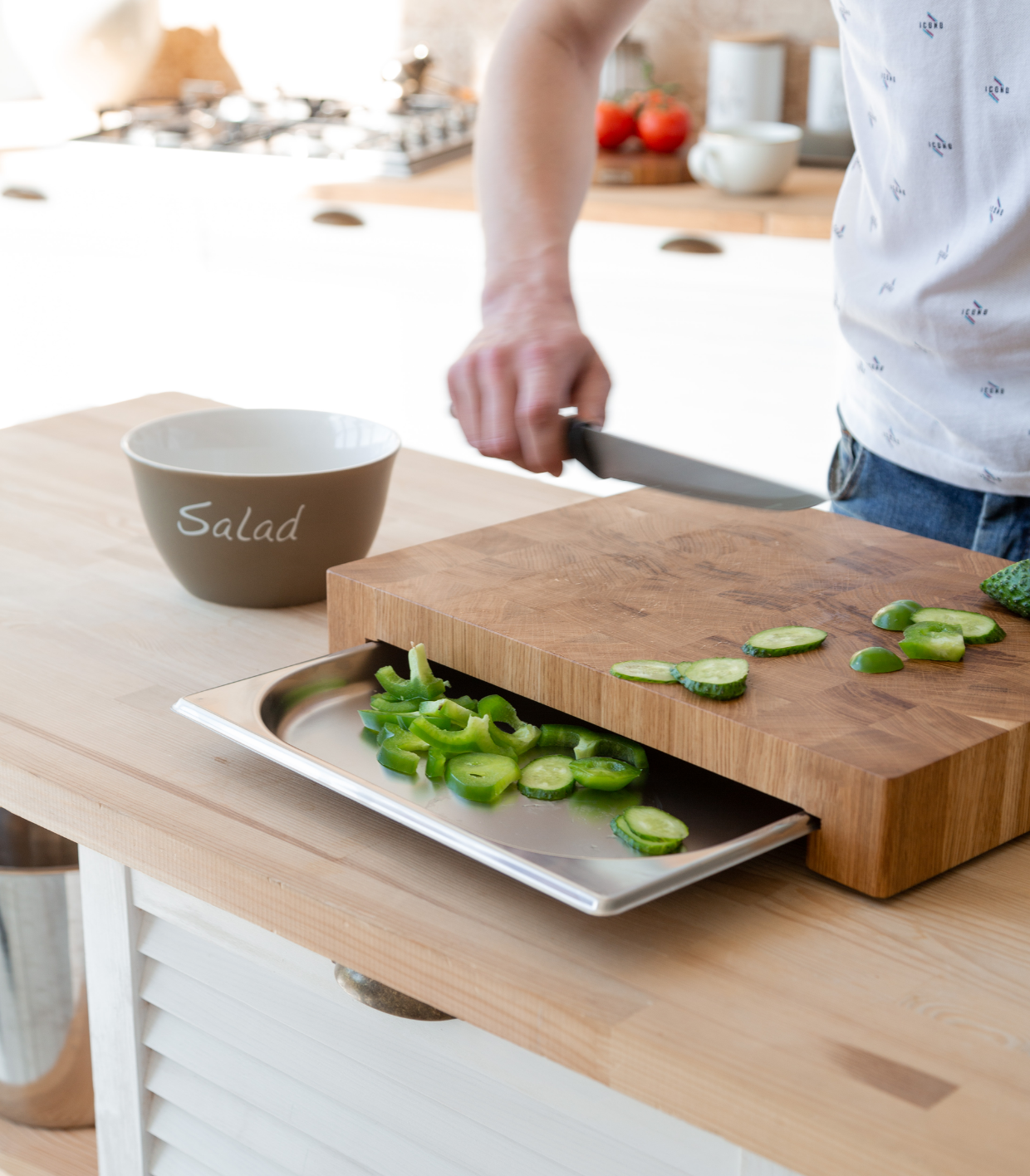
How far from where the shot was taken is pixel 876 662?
2.13ft

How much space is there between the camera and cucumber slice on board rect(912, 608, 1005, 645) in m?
0.69

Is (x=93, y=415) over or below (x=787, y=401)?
over

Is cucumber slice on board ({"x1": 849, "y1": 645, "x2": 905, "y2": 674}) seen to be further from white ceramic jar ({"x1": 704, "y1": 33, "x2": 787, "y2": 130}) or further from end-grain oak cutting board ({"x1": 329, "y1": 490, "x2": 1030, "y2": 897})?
white ceramic jar ({"x1": 704, "y1": 33, "x2": 787, "y2": 130})

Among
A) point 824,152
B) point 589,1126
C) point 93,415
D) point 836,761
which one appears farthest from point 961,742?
point 824,152

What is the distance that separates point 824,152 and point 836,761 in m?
2.30

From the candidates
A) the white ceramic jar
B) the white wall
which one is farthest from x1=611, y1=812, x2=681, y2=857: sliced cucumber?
the white wall

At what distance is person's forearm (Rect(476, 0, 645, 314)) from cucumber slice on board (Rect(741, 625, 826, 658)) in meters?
0.43

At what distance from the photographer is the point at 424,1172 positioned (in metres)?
0.65

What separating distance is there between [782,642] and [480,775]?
0.17 meters

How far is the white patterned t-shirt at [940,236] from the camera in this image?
863 mm

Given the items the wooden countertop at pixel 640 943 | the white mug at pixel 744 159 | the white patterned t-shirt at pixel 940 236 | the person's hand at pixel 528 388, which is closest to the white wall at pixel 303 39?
the white mug at pixel 744 159

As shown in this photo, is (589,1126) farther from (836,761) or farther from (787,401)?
(787,401)

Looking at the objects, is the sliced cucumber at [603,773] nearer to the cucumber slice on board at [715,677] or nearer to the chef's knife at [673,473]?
the cucumber slice on board at [715,677]

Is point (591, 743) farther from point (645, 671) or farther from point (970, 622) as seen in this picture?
point (970, 622)
